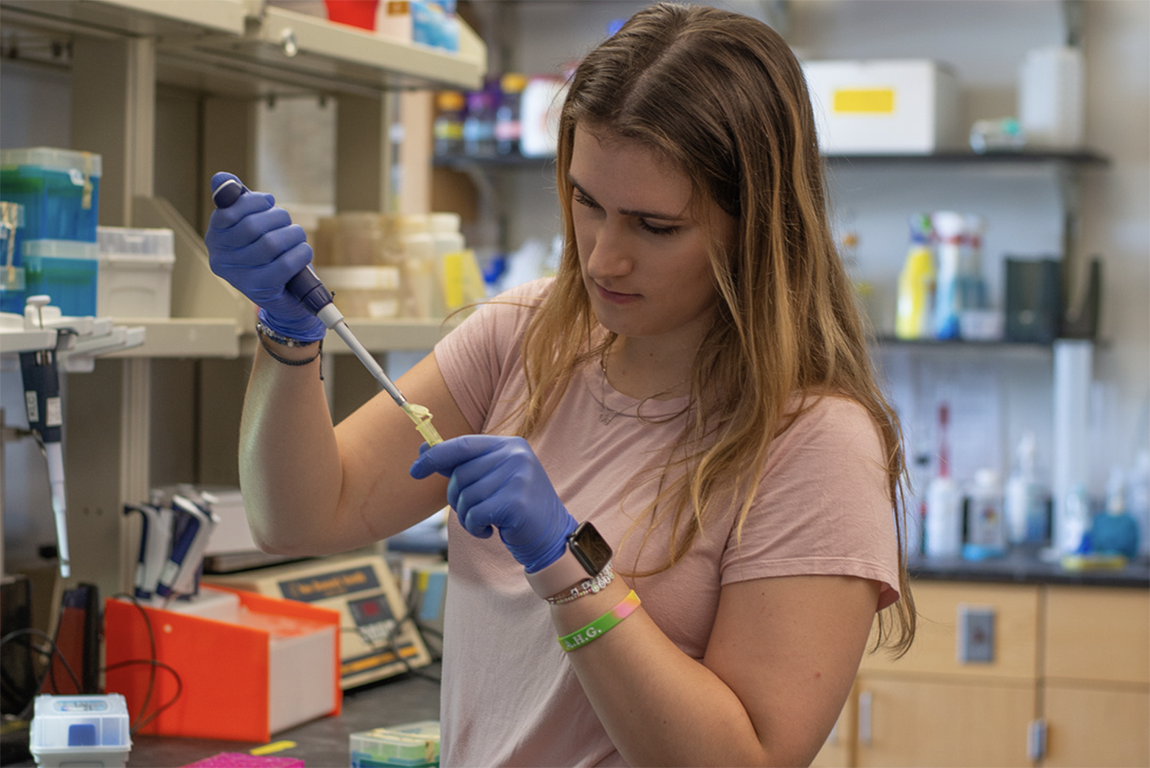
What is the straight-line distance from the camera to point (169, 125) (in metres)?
2.12

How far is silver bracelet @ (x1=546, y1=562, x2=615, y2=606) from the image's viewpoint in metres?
1.04

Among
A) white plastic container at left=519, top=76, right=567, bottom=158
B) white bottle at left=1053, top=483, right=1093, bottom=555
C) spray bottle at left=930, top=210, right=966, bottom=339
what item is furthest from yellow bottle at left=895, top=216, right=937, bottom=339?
white plastic container at left=519, top=76, right=567, bottom=158

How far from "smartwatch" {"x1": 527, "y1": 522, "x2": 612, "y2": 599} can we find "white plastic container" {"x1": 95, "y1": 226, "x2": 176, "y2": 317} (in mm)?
799

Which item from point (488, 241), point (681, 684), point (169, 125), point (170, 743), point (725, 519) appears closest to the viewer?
point (681, 684)

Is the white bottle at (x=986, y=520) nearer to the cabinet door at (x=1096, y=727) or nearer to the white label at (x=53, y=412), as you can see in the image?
the cabinet door at (x=1096, y=727)

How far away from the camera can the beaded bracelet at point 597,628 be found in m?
1.04

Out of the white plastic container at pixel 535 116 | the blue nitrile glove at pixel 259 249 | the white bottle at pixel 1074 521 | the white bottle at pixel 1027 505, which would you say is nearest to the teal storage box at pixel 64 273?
the blue nitrile glove at pixel 259 249

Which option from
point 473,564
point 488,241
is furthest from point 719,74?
point 488,241

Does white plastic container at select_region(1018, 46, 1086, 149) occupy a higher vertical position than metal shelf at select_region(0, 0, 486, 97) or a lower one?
higher

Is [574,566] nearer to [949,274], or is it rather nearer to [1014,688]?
[1014,688]

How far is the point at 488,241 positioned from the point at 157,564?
2415mm

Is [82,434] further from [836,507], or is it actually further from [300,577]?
[836,507]

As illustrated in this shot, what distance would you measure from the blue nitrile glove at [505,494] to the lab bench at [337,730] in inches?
25.1

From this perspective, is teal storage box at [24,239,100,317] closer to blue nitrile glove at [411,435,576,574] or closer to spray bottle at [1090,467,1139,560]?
blue nitrile glove at [411,435,576,574]
